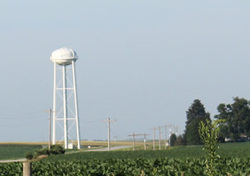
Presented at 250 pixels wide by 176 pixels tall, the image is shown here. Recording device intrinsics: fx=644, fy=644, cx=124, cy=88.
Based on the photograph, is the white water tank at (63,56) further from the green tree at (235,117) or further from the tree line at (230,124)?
the green tree at (235,117)

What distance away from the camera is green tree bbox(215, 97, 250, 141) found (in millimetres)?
112812

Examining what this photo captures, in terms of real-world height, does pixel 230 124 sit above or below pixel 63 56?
below

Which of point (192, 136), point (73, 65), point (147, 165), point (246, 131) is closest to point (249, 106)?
point (246, 131)

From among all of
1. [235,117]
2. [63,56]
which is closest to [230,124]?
[235,117]

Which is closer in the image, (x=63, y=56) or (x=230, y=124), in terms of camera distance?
(x=63, y=56)

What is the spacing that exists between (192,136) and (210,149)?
104 meters

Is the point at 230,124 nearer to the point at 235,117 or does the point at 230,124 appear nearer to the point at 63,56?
the point at 235,117

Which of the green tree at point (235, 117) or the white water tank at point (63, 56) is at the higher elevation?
the white water tank at point (63, 56)

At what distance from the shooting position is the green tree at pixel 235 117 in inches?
4441

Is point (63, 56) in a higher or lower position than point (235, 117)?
higher

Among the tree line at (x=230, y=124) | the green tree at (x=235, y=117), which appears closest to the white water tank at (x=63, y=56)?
the tree line at (x=230, y=124)

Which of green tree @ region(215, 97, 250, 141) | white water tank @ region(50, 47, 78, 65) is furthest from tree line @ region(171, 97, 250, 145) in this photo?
white water tank @ region(50, 47, 78, 65)

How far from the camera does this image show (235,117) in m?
114

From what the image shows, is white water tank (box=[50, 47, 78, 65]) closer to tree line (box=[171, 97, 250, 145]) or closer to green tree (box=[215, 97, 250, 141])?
tree line (box=[171, 97, 250, 145])
